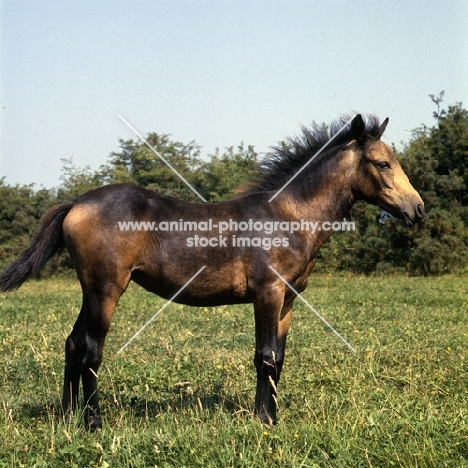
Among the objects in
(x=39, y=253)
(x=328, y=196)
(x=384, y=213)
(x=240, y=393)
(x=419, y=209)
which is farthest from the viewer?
(x=384, y=213)

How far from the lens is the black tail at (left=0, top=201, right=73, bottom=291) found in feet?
18.7

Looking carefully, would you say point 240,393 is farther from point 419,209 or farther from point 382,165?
point 382,165

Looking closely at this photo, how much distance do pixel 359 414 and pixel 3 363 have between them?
16.1 ft

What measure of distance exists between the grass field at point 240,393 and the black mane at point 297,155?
6.73ft

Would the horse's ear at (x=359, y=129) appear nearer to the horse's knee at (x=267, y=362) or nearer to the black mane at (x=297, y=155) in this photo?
the black mane at (x=297, y=155)

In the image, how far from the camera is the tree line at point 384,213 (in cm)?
2489

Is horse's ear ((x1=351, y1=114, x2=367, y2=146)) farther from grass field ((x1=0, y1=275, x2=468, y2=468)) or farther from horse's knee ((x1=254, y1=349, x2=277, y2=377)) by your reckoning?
grass field ((x1=0, y1=275, x2=468, y2=468))

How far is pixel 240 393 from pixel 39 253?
7.87 feet

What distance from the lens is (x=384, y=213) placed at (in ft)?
74.4

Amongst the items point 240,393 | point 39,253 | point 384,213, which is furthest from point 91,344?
point 384,213

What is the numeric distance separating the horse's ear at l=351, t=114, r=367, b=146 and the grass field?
230 centimetres

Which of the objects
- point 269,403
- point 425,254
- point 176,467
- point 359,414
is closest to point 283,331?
point 269,403

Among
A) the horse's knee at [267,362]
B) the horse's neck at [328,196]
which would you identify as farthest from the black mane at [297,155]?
the horse's knee at [267,362]

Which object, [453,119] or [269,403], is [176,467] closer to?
[269,403]
